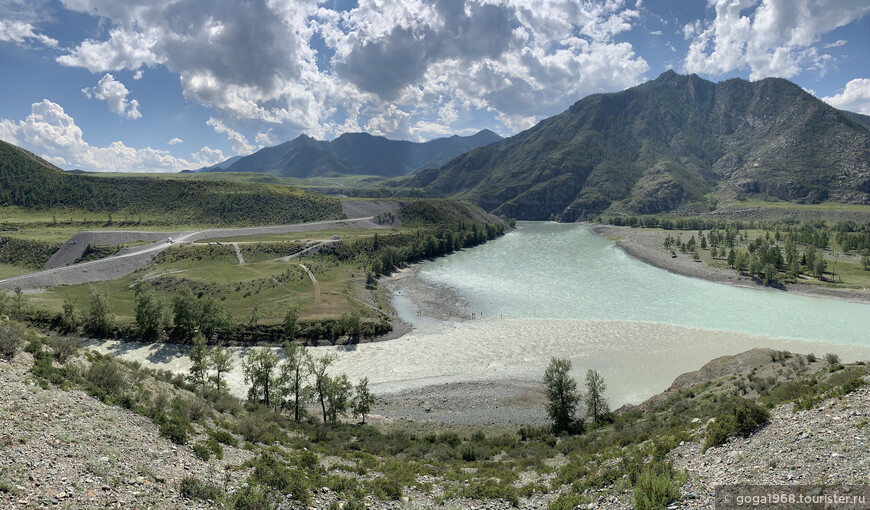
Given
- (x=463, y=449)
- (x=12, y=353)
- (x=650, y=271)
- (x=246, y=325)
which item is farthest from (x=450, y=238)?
(x=12, y=353)

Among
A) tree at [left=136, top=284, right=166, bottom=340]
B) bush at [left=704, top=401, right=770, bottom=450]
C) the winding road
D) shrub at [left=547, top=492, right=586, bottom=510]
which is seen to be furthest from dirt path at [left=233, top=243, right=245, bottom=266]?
bush at [left=704, top=401, right=770, bottom=450]

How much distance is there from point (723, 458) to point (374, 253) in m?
103

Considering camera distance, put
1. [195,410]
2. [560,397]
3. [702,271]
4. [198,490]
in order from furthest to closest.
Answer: [702,271] < [560,397] < [195,410] < [198,490]

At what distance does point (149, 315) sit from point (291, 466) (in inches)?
2018

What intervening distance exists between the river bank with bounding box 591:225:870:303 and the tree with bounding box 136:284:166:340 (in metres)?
110

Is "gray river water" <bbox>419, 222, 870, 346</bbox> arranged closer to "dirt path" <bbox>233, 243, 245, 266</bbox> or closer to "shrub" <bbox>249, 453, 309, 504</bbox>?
"dirt path" <bbox>233, 243, 245, 266</bbox>

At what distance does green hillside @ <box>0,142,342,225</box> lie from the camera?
14600 cm

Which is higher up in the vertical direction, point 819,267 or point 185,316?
point 819,267

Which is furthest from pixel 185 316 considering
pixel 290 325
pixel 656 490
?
pixel 656 490

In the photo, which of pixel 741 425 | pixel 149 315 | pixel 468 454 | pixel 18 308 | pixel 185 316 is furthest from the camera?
pixel 185 316

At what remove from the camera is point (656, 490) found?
13.0 m

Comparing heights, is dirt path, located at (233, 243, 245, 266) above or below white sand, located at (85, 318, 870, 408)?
Result: above

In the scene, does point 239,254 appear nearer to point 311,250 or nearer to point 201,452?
point 311,250

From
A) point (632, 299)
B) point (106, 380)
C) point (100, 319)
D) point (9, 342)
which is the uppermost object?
point (9, 342)
